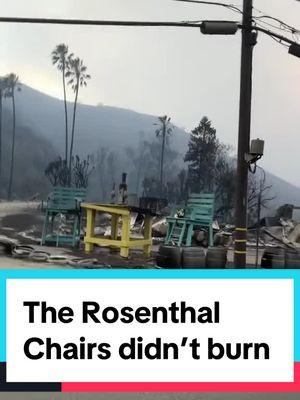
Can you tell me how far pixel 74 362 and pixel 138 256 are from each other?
30.1 ft

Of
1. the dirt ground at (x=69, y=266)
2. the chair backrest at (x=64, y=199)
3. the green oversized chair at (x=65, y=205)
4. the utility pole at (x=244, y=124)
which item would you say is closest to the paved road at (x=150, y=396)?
the dirt ground at (x=69, y=266)

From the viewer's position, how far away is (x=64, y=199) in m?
13.5

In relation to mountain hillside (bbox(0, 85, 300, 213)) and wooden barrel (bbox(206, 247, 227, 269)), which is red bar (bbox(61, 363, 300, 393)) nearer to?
wooden barrel (bbox(206, 247, 227, 269))

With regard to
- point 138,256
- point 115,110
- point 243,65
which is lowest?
point 138,256

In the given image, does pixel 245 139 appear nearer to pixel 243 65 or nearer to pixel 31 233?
pixel 243 65

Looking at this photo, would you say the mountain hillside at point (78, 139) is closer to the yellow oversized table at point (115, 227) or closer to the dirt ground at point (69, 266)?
the dirt ground at point (69, 266)

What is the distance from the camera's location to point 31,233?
18594 mm

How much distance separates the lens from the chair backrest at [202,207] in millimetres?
12461

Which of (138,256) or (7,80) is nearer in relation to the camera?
(138,256)

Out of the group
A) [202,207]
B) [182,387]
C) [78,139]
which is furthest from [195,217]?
[78,139]

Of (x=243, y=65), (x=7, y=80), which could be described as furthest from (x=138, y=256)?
(x=7, y=80)

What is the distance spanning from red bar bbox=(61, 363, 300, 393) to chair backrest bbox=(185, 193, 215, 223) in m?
8.86

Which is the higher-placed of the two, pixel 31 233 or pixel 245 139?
pixel 245 139

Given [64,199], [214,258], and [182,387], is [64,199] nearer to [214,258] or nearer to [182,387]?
[214,258]
